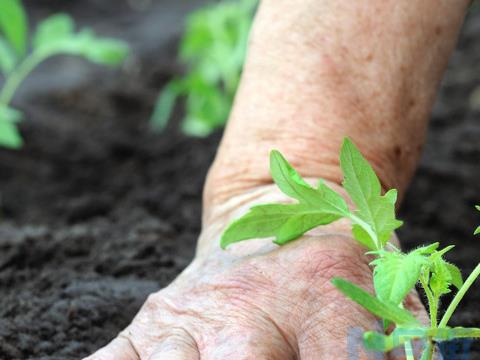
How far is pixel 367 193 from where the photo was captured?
3.62 feet

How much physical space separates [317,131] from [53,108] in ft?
8.55

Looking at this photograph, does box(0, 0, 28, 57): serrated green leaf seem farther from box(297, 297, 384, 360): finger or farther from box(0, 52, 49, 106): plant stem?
box(297, 297, 384, 360): finger

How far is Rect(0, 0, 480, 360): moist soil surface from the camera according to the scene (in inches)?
61.4

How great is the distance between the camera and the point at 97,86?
4.20 metres

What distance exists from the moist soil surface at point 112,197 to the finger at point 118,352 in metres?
0.18

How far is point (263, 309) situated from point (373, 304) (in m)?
0.30

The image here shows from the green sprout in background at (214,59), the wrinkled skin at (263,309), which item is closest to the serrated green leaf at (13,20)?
the green sprout in background at (214,59)

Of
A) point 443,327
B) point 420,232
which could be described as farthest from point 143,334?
point 420,232

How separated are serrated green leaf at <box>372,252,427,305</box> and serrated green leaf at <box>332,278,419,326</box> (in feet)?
0.06

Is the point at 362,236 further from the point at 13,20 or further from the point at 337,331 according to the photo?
the point at 13,20

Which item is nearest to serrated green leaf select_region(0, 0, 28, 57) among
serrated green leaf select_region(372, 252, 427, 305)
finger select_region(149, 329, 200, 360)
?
finger select_region(149, 329, 200, 360)

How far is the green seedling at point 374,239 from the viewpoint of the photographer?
37.9 inches

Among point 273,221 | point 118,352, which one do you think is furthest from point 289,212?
point 118,352

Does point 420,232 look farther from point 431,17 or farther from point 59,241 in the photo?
point 59,241
